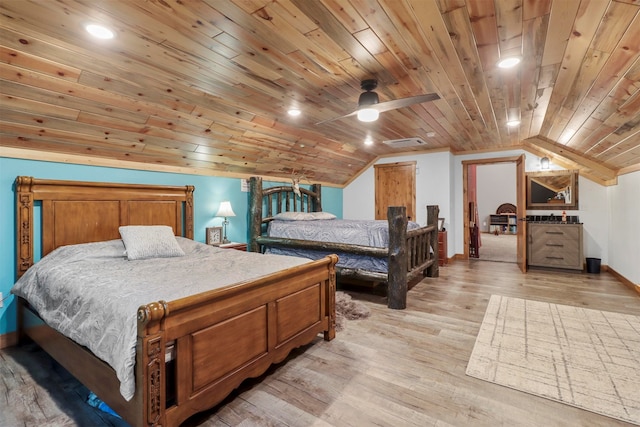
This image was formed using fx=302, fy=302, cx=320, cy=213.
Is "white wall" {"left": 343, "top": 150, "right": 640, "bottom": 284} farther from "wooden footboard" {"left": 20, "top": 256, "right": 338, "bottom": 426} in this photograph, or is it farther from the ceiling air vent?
"wooden footboard" {"left": 20, "top": 256, "right": 338, "bottom": 426}

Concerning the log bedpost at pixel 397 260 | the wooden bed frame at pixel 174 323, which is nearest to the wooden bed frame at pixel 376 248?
the log bedpost at pixel 397 260

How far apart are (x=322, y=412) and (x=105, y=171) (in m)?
3.02

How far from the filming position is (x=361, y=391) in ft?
6.17

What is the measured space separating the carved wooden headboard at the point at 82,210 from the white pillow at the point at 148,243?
33 centimetres

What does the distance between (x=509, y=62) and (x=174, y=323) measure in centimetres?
Result: 285

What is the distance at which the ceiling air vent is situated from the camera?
5.09 meters

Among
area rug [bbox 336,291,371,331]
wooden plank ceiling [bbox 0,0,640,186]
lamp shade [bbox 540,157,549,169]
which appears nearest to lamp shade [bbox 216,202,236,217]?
wooden plank ceiling [bbox 0,0,640,186]

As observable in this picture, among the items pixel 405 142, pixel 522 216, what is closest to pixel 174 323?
pixel 405 142

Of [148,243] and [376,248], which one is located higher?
[148,243]

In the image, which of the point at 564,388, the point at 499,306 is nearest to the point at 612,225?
the point at 499,306

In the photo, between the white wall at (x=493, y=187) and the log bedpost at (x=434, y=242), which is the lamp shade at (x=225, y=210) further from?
the white wall at (x=493, y=187)

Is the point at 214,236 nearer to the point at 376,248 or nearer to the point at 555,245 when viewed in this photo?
the point at 376,248

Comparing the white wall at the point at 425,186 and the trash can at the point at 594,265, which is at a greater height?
the white wall at the point at 425,186

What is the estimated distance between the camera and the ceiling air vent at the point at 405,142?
16.7 feet
